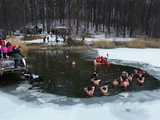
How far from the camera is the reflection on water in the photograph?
1920 centimetres

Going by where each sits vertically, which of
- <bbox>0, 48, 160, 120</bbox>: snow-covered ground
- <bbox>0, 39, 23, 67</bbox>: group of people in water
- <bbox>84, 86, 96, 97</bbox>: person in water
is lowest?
<bbox>0, 48, 160, 120</bbox>: snow-covered ground

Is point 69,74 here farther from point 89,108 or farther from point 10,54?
point 89,108

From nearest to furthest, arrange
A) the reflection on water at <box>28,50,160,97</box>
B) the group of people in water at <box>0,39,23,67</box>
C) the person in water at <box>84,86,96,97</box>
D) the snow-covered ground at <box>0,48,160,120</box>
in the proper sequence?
the snow-covered ground at <box>0,48,160,120</box> → the person in water at <box>84,86,96,97</box> → the reflection on water at <box>28,50,160,97</box> → the group of people in water at <box>0,39,23,67</box>

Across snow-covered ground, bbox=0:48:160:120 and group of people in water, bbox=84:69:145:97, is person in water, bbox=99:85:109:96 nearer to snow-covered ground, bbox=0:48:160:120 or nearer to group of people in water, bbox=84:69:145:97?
group of people in water, bbox=84:69:145:97

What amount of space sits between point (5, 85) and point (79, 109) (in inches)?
249

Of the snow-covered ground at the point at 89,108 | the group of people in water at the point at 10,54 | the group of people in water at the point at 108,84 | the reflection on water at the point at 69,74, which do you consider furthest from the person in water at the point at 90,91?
the group of people in water at the point at 10,54

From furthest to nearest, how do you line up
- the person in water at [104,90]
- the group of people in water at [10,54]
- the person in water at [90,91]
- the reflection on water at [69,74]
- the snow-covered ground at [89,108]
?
1. the group of people in water at [10,54]
2. the reflection on water at [69,74]
3. the person in water at [104,90]
4. the person in water at [90,91]
5. the snow-covered ground at [89,108]

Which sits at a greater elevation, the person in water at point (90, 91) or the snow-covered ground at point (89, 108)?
the person in water at point (90, 91)

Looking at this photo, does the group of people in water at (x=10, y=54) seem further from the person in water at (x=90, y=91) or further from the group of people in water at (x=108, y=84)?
the person in water at (x=90, y=91)

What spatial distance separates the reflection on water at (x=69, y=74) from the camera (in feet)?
63.0

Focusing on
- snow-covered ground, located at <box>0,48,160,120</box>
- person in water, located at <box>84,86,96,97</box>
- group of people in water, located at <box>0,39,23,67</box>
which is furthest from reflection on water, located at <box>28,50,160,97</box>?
group of people in water, located at <box>0,39,23,67</box>

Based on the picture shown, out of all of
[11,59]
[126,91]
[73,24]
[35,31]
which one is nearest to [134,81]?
[126,91]

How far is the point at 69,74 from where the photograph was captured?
76.3 feet

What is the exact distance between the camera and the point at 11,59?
20641mm
